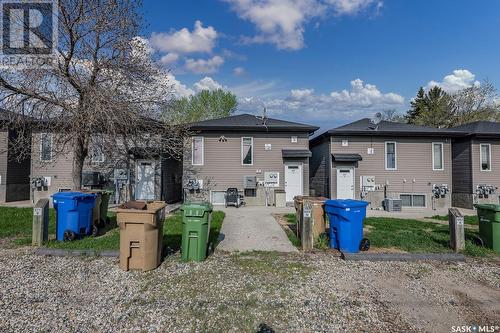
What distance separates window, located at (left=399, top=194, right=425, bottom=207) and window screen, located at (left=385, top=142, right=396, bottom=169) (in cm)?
156

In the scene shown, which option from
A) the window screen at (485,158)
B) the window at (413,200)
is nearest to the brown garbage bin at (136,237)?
the window at (413,200)

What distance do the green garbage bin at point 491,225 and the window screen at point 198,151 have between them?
34.1 feet

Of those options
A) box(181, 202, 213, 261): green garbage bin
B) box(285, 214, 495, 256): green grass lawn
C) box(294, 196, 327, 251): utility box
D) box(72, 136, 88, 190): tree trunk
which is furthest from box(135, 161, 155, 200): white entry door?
box(181, 202, 213, 261): green garbage bin

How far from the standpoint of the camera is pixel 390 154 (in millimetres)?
13547

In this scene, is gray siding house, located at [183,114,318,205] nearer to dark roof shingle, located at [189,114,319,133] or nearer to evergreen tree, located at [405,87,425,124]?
dark roof shingle, located at [189,114,319,133]

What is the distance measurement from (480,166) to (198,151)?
1346cm

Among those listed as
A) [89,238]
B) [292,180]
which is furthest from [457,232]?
[89,238]

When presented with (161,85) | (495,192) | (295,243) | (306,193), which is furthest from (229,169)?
(495,192)

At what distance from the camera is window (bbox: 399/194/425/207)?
13.4 metres

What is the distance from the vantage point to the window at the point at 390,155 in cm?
1350

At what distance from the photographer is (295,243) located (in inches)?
252

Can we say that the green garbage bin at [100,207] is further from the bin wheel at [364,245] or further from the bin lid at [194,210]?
the bin wheel at [364,245]

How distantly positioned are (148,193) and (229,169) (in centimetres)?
394

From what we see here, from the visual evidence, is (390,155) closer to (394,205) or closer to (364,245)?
(394,205)
